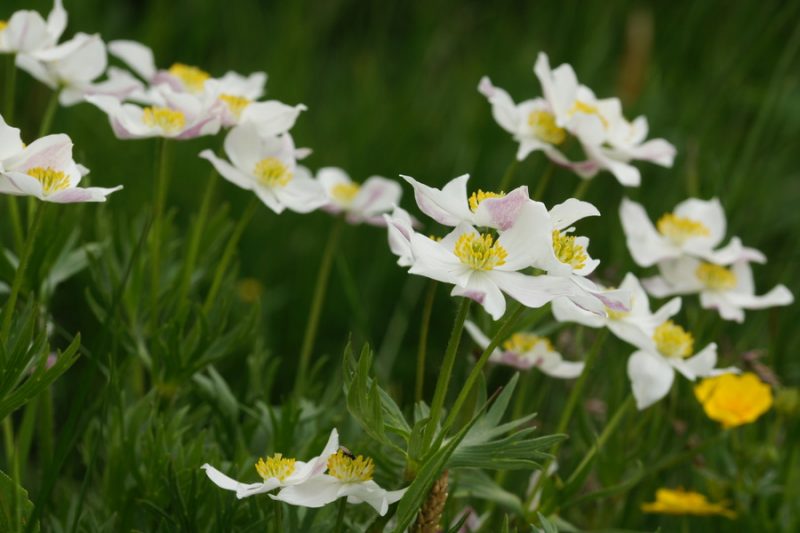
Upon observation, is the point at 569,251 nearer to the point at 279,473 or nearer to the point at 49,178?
the point at 279,473

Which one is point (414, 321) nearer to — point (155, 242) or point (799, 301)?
point (799, 301)

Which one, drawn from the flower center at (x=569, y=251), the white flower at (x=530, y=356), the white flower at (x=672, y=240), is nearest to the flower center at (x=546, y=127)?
the white flower at (x=672, y=240)

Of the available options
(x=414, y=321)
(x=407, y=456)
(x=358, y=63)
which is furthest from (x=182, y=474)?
(x=358, y=63)

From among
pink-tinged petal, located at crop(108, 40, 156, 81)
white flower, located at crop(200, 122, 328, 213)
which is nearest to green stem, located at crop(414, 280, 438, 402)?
white flower, located at crop(200, 122, 328, 213)

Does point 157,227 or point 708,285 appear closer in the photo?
point 157,227

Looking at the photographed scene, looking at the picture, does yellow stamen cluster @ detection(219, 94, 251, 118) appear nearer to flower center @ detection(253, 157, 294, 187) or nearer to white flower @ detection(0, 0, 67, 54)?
flower center @ detection(253, 157, 294, 187)

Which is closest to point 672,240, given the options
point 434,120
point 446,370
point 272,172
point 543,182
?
point 543,182

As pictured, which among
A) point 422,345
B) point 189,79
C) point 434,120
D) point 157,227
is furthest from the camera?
point 434,120
